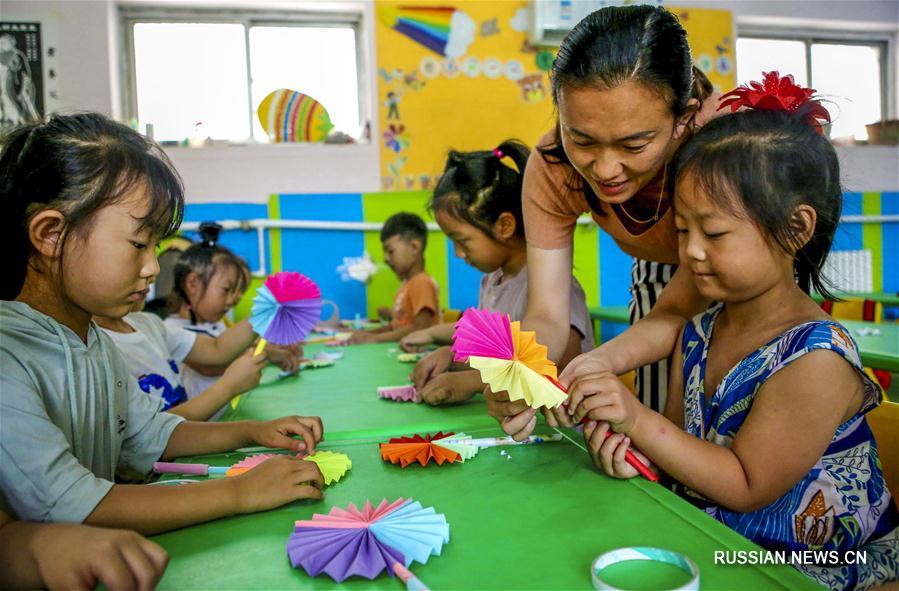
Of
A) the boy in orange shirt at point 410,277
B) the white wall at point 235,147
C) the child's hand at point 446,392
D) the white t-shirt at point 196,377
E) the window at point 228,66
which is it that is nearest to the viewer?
the child's hand at point 446,392

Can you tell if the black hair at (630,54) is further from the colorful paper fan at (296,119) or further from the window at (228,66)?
the window at (228,66)

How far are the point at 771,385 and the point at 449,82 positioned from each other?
3172 millimetres

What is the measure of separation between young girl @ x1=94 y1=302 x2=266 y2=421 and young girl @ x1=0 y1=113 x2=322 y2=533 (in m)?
0.31

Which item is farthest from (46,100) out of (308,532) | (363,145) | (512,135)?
(308,532)

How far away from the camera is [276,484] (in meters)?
0.73

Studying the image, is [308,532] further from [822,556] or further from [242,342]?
[242,342]

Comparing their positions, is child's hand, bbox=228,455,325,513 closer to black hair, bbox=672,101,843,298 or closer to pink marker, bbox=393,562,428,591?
pink marker, bbox=393,562,428,591

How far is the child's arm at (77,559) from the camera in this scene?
539 mm

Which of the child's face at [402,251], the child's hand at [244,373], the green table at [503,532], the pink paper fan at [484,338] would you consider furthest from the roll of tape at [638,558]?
the child's face at [402,251]

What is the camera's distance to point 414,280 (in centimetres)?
287

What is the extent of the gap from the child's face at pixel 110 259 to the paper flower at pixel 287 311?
0.51 meters

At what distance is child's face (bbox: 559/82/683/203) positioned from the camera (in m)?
0.92

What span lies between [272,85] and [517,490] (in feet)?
11.2

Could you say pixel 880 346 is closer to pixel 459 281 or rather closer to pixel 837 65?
pixel 459 281
